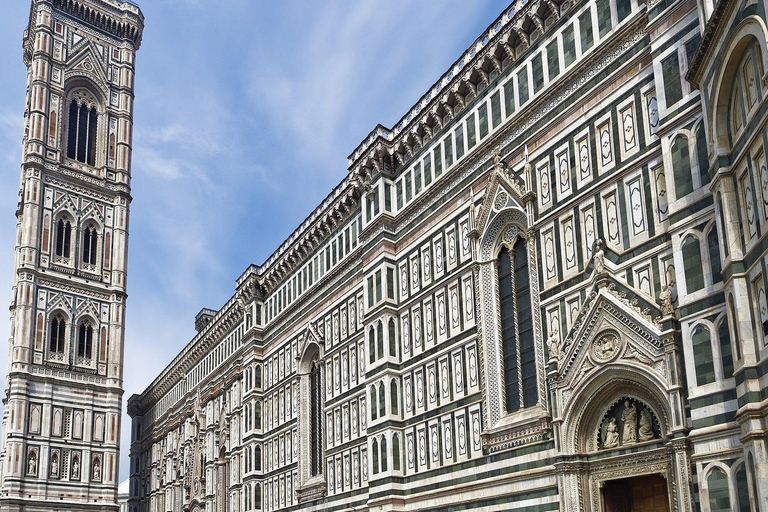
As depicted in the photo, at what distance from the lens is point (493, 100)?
100ft

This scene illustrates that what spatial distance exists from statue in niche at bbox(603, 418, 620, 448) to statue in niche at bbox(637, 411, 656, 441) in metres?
0.75

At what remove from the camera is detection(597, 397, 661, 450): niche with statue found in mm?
22000

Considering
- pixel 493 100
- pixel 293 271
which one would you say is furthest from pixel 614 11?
pixel 293 271

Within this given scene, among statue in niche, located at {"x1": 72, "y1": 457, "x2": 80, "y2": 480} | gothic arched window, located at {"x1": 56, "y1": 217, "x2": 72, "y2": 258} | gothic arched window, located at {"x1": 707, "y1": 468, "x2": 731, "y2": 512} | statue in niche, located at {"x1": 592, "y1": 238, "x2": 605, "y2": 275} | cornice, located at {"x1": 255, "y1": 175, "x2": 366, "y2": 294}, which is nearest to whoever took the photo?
gothic arched window, located at {"x1": 707, "y1": 468, "x2": 731, "y2": 512}

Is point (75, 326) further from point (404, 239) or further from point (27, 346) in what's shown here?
point (404, 239)

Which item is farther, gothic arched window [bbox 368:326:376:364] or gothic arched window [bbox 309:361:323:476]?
gothic arched window [bbox 309:361:323:476]

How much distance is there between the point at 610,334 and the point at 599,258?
7.52 ft

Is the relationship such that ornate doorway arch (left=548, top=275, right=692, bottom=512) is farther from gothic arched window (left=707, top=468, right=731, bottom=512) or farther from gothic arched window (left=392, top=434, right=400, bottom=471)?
gothic arched window (left=392, top=434, right=400, bottom=471)

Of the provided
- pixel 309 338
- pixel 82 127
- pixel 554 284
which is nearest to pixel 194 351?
pixel 309 338

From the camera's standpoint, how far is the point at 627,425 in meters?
22.7

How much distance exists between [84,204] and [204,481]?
2826 cm

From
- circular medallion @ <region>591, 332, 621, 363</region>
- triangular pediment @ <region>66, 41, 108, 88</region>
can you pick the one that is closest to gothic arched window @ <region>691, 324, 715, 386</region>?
circular medallion @ <region>591, 332, 621, 363</region>

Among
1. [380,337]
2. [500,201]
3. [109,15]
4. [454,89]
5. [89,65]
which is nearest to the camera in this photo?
[500,201]

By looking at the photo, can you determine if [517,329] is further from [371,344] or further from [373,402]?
[371,344]
